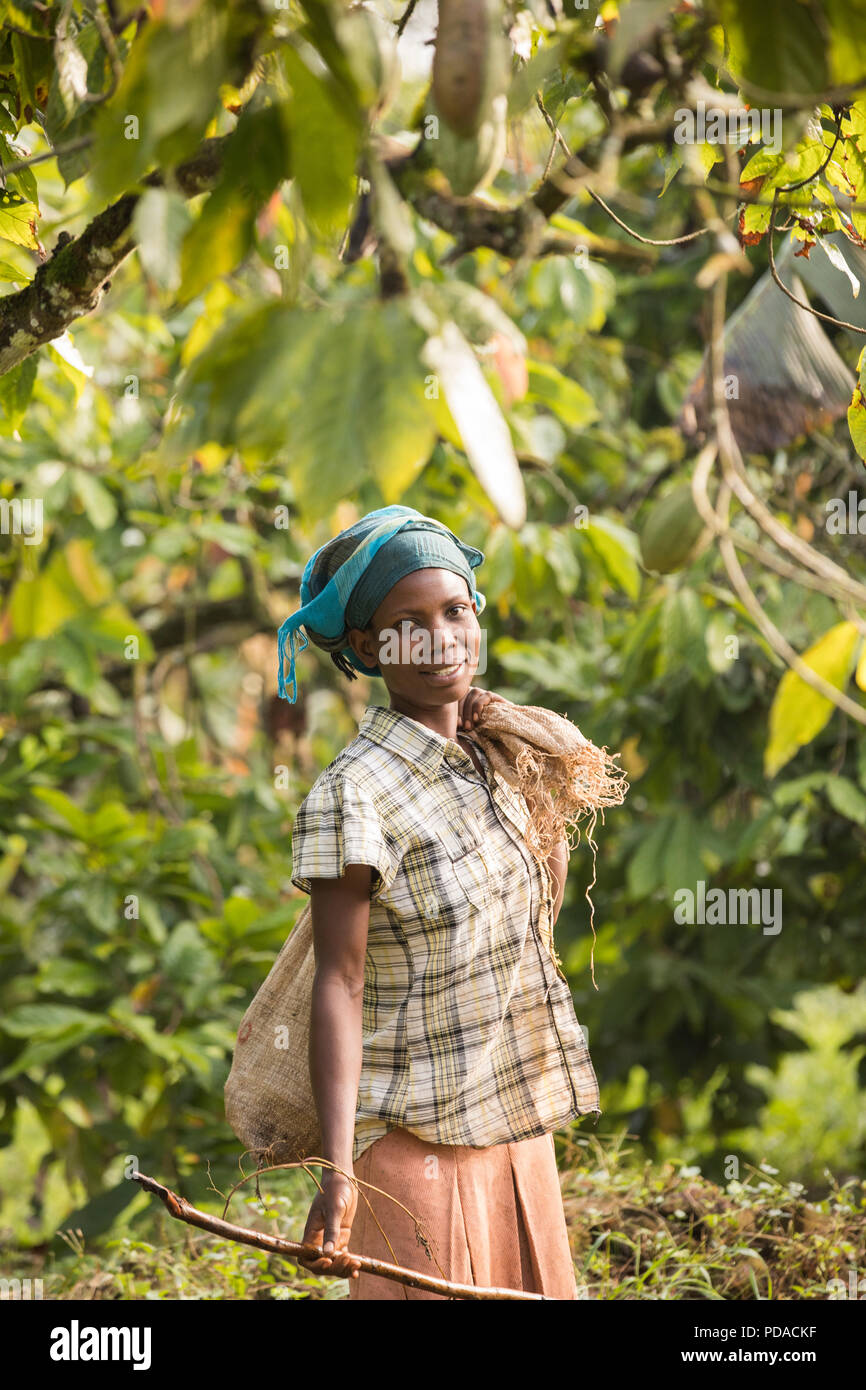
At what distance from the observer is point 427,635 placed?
148 centimetres

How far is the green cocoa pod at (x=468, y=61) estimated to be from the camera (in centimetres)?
87

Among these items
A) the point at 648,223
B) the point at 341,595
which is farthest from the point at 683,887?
the point at 648,223

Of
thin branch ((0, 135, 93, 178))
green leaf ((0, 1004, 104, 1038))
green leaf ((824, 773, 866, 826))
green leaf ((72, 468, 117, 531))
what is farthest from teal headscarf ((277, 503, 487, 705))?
green leaf ((72, 468, 117, 531))

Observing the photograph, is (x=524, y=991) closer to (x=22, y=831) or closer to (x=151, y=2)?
(x=151, y=2)

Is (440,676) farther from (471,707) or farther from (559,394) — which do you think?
(559,394)

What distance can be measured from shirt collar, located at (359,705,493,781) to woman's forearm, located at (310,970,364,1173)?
0.26 m

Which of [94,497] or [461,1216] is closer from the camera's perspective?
[461,1216]

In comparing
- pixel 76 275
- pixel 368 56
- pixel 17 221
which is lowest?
pixel 368 56

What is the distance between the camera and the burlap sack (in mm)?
1530

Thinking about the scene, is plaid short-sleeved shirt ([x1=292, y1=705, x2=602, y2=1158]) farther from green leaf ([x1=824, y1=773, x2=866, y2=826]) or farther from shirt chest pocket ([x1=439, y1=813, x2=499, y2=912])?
green leaf ([x1=824, y1=773, x2=866, y2=826])

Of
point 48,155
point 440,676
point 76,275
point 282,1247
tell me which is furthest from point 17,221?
point 282,1247

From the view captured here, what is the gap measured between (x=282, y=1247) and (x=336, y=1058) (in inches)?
9.2

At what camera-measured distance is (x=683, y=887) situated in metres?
3.14
